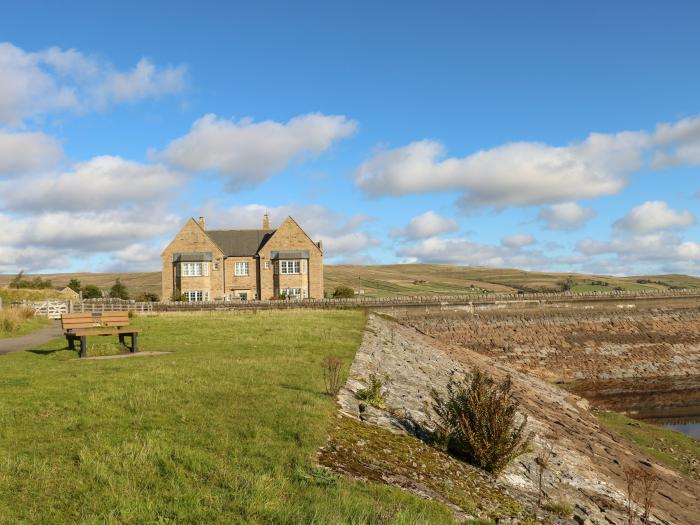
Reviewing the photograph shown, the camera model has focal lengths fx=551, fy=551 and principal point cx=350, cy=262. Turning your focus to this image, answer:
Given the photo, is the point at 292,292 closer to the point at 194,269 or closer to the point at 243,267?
the point at 243,267

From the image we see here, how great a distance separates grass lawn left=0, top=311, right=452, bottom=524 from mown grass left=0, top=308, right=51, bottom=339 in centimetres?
1418

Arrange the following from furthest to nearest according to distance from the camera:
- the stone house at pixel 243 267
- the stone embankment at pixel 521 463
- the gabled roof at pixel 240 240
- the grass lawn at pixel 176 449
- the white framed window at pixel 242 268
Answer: the gabled roof at pixel 240 240
the white framed window at pixel 242 268
the stone house at pixel 243 267
the stone embankment at pixel 521 463
the grass lawn at pixel 176 449

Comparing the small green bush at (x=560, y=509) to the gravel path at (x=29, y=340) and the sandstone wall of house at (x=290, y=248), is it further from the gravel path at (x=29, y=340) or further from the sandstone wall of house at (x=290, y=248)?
the sandstone wall of house at (x=290, y=248)

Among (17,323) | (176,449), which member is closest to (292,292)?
(17,323)

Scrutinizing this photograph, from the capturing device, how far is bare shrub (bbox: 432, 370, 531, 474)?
379 inches

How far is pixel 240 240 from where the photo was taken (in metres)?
67.2

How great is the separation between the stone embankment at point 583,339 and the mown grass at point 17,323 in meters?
25.8

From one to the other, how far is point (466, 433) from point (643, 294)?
158 feet

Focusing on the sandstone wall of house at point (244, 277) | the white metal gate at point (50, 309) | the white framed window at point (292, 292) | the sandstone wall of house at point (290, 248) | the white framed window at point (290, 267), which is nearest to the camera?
the white metal gate at point (50, 309)

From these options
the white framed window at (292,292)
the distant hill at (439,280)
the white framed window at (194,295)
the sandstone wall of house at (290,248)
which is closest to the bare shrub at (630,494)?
the white framed window at (292,292)

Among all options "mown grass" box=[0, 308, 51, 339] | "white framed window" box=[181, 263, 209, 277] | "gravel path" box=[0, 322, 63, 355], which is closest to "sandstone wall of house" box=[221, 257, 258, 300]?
"white framed window" box=[181, 263, 209, 277]

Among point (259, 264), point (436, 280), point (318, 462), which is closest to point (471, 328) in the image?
point (259, 264)

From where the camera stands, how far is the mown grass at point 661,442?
17.4m

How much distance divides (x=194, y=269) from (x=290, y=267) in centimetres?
1079
